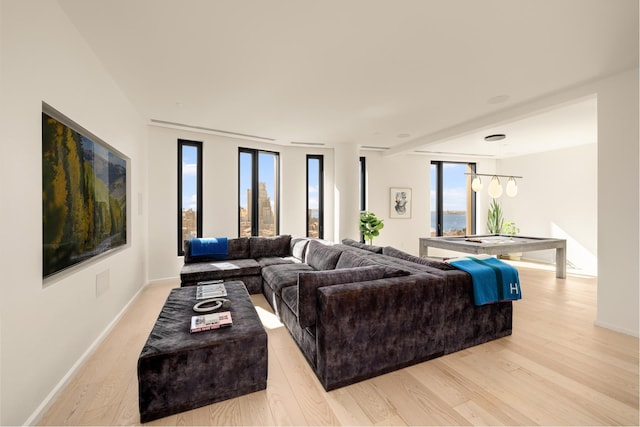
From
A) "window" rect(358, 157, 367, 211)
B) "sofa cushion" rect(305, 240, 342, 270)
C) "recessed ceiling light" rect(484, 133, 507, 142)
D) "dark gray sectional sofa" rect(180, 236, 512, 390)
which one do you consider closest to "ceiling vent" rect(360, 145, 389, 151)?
"window" rect(358, 157, 367, 211)

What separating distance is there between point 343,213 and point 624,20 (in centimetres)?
448

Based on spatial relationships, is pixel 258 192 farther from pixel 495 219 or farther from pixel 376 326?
pixel 495 219

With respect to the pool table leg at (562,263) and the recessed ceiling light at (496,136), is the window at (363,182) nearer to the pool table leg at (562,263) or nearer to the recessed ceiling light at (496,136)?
the recessed ceiling light at (496,136)

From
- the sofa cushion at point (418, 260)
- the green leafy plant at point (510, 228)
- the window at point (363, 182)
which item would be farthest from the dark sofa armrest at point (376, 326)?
the green leafy plant at point (510, 228)

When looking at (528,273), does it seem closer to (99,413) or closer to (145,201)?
(99,413)

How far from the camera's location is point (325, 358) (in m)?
1.94

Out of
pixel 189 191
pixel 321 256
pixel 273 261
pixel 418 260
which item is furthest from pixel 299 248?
pixel 189 191

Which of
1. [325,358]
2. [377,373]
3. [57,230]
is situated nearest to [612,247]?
[377,373]

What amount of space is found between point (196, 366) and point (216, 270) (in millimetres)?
2285

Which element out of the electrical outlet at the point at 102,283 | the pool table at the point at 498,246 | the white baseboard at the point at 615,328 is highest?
the pool table at the point at 498,246

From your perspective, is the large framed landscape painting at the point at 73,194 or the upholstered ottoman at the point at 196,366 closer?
the upholstered ottoman at the point at 196,366

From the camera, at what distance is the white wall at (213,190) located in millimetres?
4844

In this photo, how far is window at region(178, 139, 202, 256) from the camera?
203 inches

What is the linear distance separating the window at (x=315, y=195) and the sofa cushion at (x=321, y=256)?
208cm
